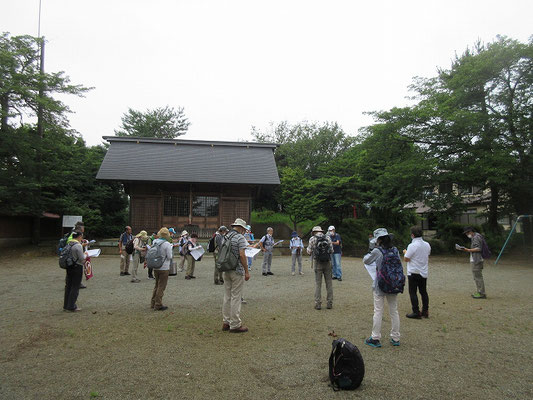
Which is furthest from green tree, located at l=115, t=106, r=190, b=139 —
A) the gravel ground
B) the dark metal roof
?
the gravel ground

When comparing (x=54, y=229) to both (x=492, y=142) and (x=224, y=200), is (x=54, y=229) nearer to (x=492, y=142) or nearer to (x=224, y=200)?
(x=224, y=200)

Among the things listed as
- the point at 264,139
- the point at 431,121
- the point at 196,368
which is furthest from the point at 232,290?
the point at 264,139

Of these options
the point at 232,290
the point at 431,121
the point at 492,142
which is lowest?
the point at 232,290

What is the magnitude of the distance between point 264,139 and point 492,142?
80.2ft

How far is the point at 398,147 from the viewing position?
18953 millimetres

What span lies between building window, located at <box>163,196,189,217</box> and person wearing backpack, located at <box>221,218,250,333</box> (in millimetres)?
17154

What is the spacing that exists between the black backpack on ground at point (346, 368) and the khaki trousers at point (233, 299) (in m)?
2.07

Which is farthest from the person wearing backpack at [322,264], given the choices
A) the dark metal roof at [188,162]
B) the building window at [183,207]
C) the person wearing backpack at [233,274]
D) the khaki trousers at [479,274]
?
the building window at [183,207]

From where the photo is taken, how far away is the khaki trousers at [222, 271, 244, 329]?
17.1 ft

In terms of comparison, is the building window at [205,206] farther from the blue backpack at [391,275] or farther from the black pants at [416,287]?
the blue backpack at [391,275]

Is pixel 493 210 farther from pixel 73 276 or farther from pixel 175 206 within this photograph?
pixel 73 276

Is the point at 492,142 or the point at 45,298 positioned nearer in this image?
the point at 45,298

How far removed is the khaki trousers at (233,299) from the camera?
5219 millimetres

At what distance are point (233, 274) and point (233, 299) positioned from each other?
402 mm
